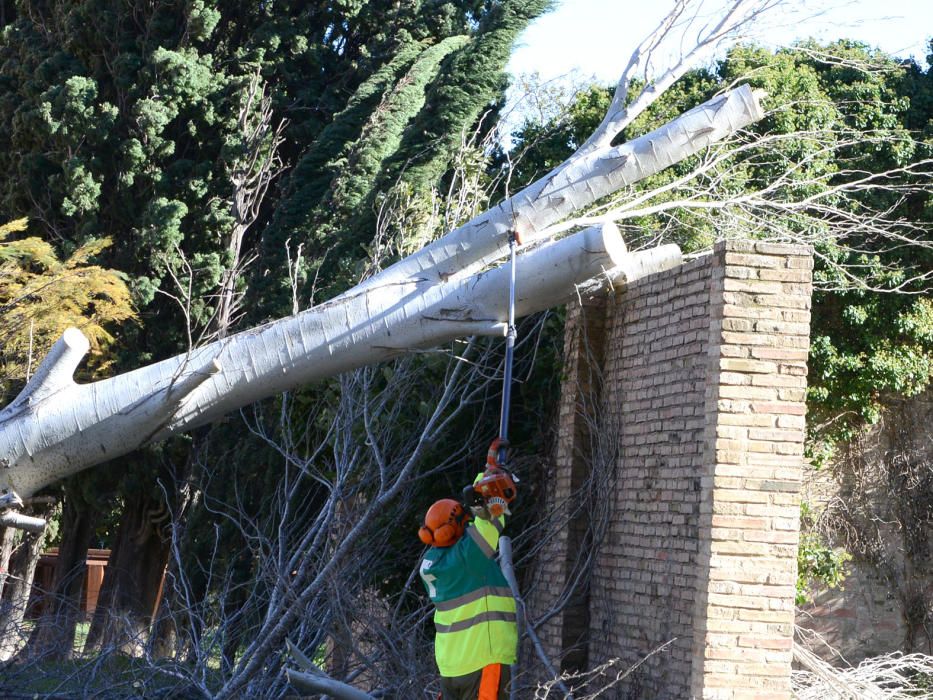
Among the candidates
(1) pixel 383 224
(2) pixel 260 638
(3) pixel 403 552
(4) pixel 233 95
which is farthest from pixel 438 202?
(4) pixel 233 95

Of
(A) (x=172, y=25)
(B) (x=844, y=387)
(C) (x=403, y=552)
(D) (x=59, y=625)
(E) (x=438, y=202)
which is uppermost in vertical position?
(A) (x=172, y=25)

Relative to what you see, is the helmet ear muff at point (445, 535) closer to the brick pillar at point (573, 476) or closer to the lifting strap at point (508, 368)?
the lifting strap at point (508, 368)

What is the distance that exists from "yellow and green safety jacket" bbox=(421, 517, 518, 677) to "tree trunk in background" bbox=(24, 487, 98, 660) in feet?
12.7

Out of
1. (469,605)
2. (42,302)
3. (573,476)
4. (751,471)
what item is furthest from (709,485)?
(42,302)

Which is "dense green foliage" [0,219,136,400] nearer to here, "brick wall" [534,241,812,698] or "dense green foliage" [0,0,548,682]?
"dense green foliage" [0,0,548,682]

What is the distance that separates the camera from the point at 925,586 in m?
11.2

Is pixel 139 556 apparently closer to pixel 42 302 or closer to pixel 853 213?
pixel 42 302

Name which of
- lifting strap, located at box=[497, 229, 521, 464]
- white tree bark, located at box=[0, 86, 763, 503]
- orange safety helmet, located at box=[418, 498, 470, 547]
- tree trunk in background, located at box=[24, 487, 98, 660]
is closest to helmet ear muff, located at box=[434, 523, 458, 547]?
orange safety helmet, located at box=[418, 498, 470, 547]

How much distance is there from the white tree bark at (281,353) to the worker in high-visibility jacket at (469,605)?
4.64ft

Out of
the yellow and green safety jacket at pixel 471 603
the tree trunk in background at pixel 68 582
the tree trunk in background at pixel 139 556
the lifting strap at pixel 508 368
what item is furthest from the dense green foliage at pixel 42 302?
the yellow and green safety jacket at pixel 471 603

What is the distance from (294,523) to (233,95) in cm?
730

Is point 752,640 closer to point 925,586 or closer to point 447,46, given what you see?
point 925,586

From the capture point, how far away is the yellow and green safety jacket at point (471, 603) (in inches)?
229

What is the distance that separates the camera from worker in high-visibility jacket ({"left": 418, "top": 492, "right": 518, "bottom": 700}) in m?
5.81
